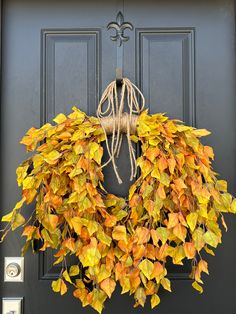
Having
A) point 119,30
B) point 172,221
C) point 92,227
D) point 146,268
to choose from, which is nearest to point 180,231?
point 172,221

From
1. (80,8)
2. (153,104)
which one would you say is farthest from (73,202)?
(80,8)

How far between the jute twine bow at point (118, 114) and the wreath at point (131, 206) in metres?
0.04

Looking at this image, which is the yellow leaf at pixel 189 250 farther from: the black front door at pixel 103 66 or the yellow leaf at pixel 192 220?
the black front door at pixel 103 66

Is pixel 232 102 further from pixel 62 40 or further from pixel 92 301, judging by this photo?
pixel 92 301

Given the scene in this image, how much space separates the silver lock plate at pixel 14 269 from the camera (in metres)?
1.43

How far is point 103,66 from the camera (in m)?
1.47

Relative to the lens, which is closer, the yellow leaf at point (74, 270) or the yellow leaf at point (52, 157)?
the yellow leaf at point (52, 157)

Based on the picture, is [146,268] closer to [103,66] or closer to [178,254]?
[178,254]

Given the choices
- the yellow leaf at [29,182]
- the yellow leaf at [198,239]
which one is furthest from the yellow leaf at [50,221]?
the yellow leaf at [198,239]

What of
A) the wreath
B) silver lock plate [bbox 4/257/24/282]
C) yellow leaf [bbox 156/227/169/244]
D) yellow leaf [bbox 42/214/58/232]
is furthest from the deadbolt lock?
yellow leaf [bbox 156/227/169/244]

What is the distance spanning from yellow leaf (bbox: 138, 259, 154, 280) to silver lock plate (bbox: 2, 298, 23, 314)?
57 centimetres

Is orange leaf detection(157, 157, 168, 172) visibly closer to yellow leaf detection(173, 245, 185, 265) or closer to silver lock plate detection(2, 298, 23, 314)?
yellow leaf detection(173, 245, 185, 265)

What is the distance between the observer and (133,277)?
1.17m

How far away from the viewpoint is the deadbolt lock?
1.43m
